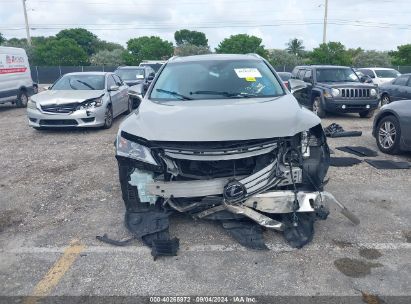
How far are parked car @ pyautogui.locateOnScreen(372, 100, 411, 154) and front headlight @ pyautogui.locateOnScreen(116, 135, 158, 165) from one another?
204 inches

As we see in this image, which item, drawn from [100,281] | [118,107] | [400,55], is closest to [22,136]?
[118,107]

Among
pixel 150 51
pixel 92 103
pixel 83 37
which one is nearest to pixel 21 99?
pixel 92 103

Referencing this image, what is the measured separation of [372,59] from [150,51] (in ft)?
91.7

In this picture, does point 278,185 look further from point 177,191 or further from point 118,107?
point 118,107

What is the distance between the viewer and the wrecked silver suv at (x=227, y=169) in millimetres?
3674

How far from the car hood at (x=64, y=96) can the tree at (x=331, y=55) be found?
35569mm

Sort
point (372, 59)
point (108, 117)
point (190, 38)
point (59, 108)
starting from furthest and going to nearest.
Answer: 1. point (190, 38)
2. point (372, 59)
3. point (108, 117)
4. point (59, 108)

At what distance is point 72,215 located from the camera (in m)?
4.68

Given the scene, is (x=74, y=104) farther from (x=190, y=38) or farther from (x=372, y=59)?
(x=190, y=38)

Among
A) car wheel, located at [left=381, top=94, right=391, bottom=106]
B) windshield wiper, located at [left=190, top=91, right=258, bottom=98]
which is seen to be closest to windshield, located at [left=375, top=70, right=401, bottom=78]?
car wheel, located at [left=381, top=94, right=391, bottom=106]

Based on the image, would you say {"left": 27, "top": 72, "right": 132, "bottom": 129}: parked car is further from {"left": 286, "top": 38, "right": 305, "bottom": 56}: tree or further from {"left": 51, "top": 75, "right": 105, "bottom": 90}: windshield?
{"left": 286, "top": 38, "right": 305, "bottom": 56}: tree

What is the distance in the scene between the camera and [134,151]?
3807 millimetres

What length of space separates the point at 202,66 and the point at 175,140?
2.09m

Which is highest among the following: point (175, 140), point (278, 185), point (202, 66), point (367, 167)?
Result: point (202, 66)
